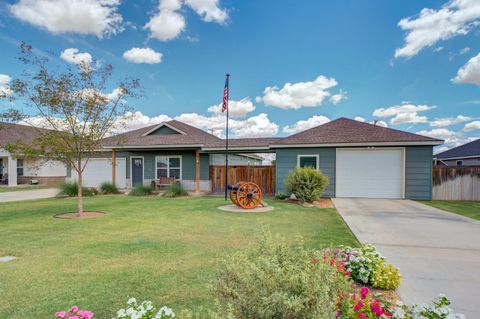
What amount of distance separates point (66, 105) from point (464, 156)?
2790 centimetres

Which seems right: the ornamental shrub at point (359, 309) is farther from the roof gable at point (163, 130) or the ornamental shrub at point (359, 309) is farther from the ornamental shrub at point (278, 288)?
the roof gable at point (163, 130)

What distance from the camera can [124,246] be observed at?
516cm

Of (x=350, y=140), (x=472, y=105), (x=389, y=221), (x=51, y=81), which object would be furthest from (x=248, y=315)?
(x=472, y=105)

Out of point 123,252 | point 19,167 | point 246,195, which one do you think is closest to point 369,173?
point 246,195

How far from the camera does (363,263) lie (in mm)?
3418

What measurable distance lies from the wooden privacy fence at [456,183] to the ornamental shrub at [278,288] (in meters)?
14.1

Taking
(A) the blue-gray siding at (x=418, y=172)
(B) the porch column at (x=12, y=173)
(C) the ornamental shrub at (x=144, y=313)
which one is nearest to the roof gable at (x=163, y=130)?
(B) the porch column at (x=12, y=173)

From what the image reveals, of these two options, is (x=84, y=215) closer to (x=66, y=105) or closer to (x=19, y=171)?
(x=66, y=105)

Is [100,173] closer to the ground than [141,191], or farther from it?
farther from it

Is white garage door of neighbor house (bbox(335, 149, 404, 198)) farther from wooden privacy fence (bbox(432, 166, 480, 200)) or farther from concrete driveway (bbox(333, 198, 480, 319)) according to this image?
concrete driveway (bbox(333, 198, 480, 319))

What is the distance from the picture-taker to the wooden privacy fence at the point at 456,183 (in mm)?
12602

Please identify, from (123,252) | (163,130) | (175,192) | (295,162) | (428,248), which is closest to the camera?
(123,252)

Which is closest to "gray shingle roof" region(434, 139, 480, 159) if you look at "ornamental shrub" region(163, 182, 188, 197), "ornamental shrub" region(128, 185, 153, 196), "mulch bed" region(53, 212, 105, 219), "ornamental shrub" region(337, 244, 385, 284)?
"ornamental shrub" region(163, 182, 188, 197)

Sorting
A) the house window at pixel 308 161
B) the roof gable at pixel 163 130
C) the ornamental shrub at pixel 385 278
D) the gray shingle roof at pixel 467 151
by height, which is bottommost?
the ornamental shrub at pixel 385 278
